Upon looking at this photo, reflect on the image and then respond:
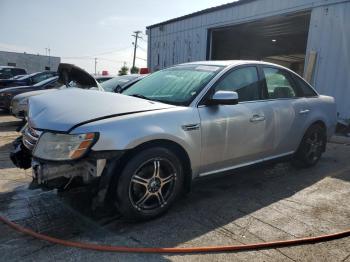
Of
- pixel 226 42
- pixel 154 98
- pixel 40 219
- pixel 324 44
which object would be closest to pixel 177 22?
pixel 226 42

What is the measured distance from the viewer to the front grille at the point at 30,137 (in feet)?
9.83

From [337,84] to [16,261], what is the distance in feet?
28.5

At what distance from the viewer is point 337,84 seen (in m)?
8.80

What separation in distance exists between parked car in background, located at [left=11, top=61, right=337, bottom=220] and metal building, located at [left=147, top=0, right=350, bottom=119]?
5.07 meters

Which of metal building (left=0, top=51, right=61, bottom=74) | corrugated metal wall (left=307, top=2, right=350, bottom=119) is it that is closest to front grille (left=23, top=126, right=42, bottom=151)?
corrugated metal wall (left=307, top=2, right=350, bottom=119)

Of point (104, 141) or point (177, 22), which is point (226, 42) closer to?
point (177, 22)

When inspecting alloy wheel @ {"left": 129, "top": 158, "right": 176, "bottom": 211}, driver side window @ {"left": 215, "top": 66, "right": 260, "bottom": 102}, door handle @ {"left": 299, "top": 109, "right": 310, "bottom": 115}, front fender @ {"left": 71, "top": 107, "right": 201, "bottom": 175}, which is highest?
driver side window @ {"left": 215, "top": 66, "right": 260, "bottom": 102}

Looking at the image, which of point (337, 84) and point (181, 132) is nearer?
point (181, 132)

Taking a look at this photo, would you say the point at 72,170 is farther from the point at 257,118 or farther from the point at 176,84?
the point at 257,118

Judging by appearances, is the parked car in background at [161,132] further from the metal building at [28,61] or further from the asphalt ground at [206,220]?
the metal building at [28,61]

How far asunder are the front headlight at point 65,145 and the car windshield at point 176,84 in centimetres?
109

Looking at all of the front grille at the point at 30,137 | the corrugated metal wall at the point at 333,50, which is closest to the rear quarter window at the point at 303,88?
the front grille at the point at 30,137

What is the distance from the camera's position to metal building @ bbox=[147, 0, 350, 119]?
8.72 metres

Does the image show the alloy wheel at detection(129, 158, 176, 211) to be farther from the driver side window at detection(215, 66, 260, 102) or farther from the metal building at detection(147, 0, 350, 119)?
the metal building at detection(147, 0, 350, 119)
